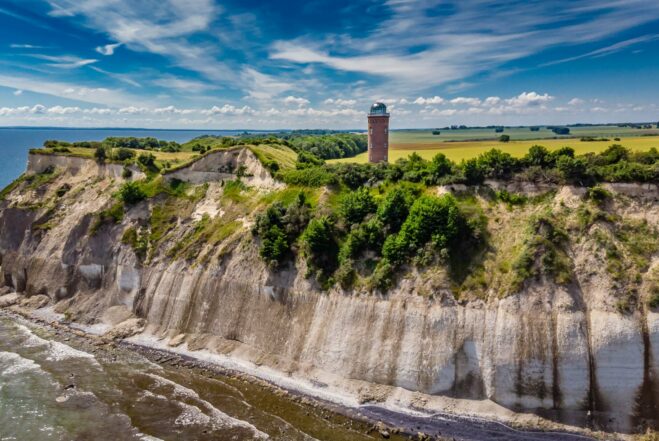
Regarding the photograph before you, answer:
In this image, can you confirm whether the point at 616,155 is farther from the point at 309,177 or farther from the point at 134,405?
the point at 134,405

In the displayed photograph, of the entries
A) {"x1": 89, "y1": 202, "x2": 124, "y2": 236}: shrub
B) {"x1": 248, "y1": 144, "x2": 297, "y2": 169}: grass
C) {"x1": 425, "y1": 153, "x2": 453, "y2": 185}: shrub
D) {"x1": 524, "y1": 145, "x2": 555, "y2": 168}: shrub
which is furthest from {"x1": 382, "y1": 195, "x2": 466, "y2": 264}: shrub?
{"x1": 89, "y1": 202, "x2": 124, "y2": 236}: shrub

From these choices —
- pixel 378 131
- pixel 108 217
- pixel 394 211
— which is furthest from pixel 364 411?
pixel 108 217

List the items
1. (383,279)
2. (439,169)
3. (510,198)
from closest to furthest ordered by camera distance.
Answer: (383,279) < (510,198) < (439,169)

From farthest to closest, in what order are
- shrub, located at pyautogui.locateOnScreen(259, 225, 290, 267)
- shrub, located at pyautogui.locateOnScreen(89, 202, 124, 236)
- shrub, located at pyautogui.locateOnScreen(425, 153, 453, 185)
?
shrub, located at pyautogui.locateOnScreen(89, 202, 124, 236) < shrub, located at pyautogui.locateOnScreen(425, 153, 453, 185) < shrub, located at pyautogui.locateOnScreen(259, 225, 290, 267)

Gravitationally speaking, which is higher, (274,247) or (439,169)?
(439,169)

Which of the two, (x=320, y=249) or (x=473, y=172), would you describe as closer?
(x=473, y=172)

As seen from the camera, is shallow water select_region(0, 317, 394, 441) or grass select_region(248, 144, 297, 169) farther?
grass select_region(248, 144, 297, 169)

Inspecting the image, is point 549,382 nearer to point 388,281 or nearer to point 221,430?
point 388,281

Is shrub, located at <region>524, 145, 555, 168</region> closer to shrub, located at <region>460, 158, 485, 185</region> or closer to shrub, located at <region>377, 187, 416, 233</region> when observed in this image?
shrub, located at <region>460, 158, 485, 185</region>
